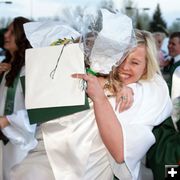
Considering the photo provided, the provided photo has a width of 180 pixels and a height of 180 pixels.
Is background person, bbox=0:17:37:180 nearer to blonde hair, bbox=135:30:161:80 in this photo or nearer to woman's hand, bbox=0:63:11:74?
woman's hand, bbox=0:63:11:74

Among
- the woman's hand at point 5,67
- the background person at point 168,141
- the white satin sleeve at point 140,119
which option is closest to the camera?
the white satin sleeve at point 140,119

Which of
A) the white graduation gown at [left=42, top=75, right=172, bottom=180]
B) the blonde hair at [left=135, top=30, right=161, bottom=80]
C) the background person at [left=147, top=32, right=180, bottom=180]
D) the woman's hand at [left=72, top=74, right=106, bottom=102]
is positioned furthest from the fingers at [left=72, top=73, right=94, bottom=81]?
the background person at [left=147, top=32, right=180, bottom=180]

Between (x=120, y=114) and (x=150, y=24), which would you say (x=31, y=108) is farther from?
(x=150, y=24)

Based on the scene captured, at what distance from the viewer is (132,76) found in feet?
5.66

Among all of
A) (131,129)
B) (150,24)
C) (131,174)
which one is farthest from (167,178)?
(150,24)

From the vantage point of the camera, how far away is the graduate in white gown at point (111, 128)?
1.59 metres

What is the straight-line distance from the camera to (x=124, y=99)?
1641 millimetres

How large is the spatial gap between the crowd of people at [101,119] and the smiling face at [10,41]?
0.92m

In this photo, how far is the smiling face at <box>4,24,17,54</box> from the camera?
2.65m

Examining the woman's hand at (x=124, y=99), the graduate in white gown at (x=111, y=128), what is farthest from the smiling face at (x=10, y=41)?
the woman's hand at (x=124, y=99)

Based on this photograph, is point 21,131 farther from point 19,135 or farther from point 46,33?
point 46,33

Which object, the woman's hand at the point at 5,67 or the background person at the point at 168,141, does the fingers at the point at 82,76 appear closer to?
the background person at the point at 168,141

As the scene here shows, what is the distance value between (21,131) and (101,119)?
370 millimetres

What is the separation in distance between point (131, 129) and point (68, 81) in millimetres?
318
